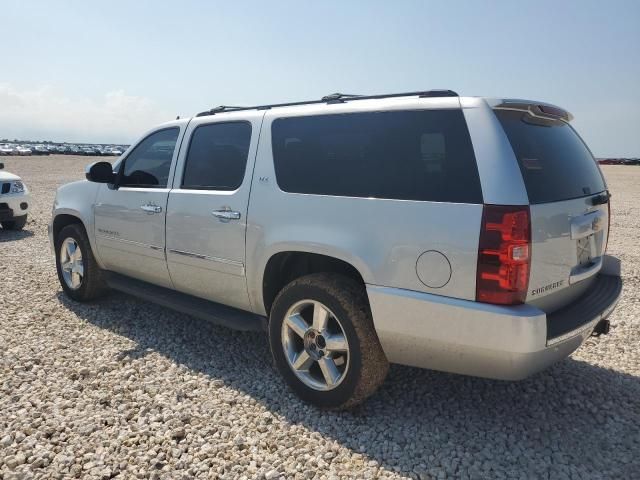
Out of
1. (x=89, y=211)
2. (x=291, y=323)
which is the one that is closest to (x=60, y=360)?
(x=89, y=211)

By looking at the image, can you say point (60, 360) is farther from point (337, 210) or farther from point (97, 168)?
point (337, 210)

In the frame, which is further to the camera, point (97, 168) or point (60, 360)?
point (97, 168)

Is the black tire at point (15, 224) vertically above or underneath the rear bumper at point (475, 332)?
underneath

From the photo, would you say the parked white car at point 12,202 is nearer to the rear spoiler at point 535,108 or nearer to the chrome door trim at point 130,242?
the chrome door trim at point 130,242

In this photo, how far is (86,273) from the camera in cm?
492

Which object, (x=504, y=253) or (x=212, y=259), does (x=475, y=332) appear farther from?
(x=212, y=259)

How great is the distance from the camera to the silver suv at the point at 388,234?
2.43 m

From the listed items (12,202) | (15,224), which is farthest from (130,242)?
(15,224)

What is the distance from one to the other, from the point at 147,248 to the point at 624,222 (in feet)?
36.0

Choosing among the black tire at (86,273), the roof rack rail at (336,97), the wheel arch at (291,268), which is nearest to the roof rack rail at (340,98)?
the roof rack rail at (336,97)

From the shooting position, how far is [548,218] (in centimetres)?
249

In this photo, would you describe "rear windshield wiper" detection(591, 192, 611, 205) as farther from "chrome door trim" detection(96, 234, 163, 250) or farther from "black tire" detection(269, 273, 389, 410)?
"chrome door trim" detection(96, 234, 163, 250)

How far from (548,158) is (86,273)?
169 inches

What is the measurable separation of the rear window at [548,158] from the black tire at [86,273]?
4.07 meters
